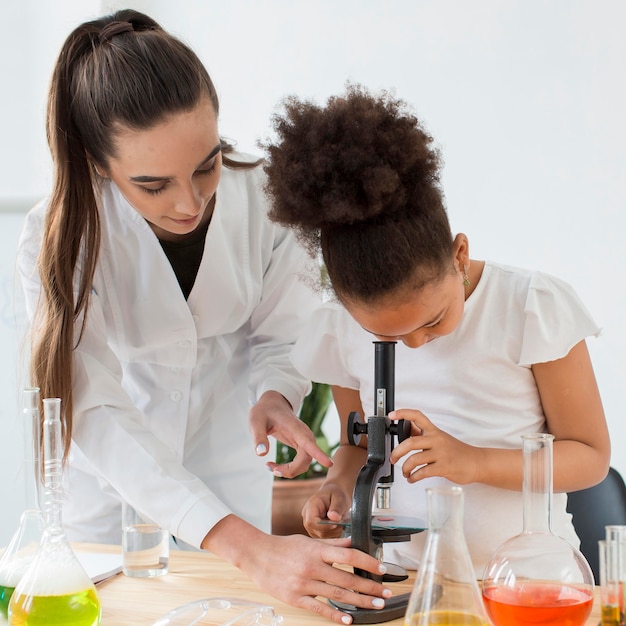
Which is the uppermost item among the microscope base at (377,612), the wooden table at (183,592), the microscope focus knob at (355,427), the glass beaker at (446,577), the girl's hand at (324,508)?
the microscope focus knob at (355,427)

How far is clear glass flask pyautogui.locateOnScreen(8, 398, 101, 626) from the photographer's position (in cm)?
104

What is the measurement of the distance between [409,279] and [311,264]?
1.60 ft

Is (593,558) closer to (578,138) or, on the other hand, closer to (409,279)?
(409,279)

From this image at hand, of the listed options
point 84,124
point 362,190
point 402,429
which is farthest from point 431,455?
point 84,124

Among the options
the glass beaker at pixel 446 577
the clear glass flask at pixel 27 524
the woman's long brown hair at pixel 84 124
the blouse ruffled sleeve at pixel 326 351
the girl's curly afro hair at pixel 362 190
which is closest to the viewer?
the glass beaker at pixel 446 577

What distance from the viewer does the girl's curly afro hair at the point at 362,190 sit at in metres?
1.23

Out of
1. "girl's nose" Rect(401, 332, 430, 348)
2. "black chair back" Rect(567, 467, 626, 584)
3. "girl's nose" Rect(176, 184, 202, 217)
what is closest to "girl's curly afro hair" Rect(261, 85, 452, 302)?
"girl's nose" Rect(401, 332, 430, 348)

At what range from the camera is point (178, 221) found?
5.15 ft

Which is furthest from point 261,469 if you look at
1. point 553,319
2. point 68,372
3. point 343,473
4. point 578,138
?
point 578,138

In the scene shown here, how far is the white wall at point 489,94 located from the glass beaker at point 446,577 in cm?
206

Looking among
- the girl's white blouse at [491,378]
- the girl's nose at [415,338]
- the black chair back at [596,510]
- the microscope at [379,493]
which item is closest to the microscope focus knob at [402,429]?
the microscope at [379,493]

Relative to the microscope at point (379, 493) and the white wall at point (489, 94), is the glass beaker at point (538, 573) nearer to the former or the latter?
the microscope at point (379, 493)

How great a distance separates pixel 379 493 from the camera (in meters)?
1.26

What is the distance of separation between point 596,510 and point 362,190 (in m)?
0.97
